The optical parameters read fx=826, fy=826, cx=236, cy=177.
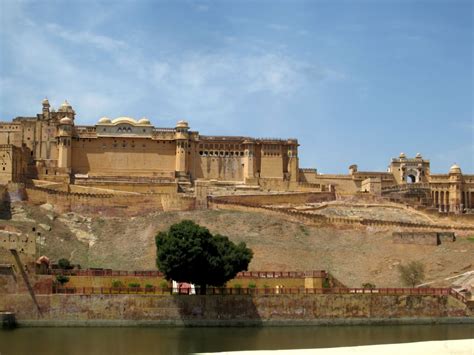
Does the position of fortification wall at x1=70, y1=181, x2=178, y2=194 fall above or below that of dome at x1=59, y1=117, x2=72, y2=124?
below

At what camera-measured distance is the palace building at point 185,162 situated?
85.8 m

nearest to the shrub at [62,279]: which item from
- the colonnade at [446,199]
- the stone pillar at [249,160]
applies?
the stone pillar at [249,160]

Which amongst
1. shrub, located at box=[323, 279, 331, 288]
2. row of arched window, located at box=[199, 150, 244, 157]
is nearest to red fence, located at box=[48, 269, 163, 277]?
shrub, located at box=[323, 279, 331, 288]

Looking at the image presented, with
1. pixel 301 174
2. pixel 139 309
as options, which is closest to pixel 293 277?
pixel 139 309

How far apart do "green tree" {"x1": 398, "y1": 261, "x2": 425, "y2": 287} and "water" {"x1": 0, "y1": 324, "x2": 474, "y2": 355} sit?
26.4 feet

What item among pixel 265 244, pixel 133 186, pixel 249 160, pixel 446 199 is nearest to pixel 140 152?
pixel 133 186

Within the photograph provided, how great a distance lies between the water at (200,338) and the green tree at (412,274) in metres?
8.04

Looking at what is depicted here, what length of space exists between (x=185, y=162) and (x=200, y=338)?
1877 inches

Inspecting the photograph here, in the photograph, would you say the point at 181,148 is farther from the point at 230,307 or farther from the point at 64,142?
the point at 230,307

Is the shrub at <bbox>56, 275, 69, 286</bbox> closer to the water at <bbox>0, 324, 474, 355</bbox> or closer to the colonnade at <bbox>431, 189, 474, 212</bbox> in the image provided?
the water at <bbox>0, 324, 474, 355</bbox>

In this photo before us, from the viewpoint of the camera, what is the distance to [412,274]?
55.8 meters

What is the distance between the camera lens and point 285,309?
4725cm

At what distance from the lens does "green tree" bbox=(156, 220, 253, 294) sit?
4666cm

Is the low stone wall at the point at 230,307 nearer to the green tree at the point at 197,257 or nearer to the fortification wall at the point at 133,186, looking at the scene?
the green tree at the point at 197,257
